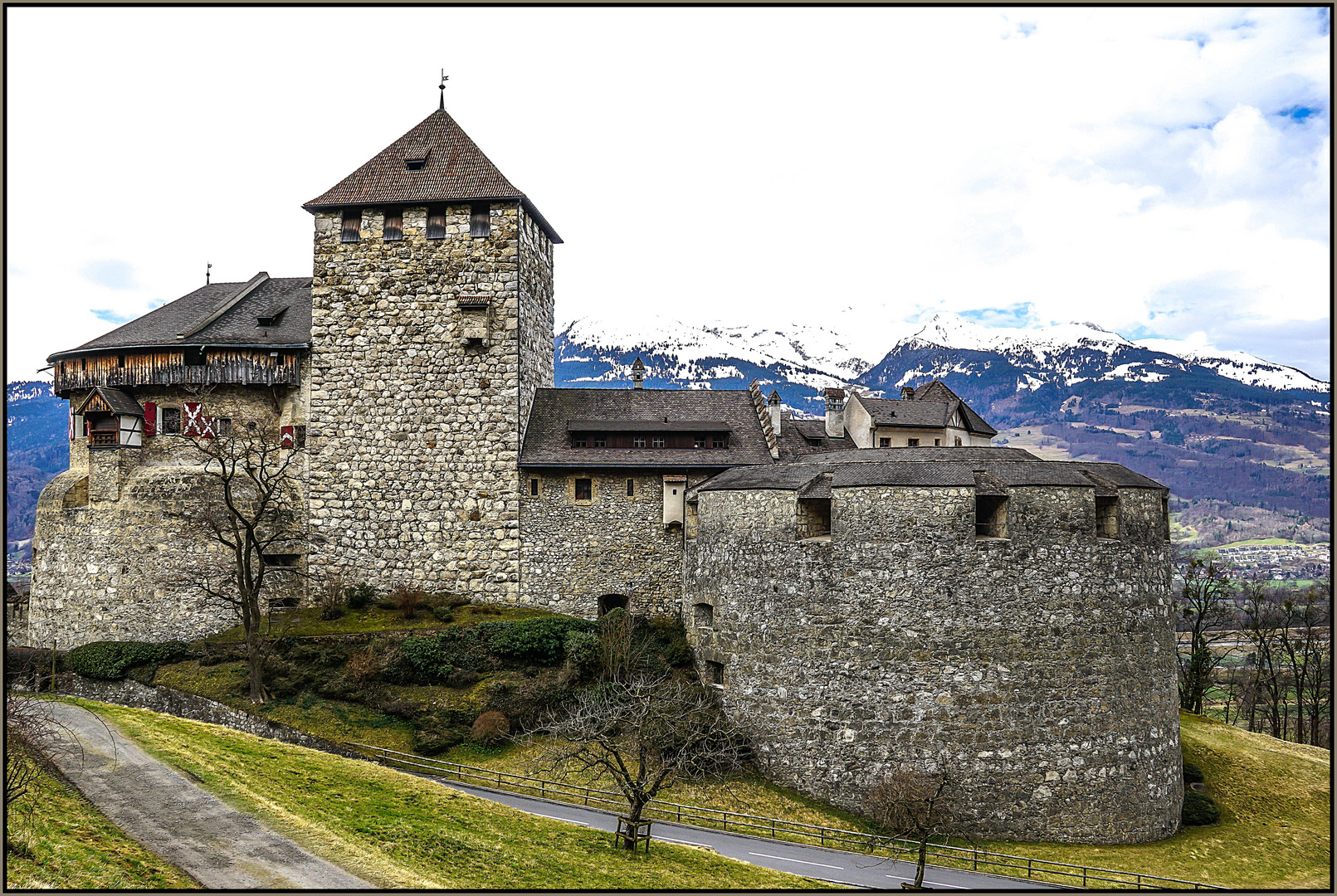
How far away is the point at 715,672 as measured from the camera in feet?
108

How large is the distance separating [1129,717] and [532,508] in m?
23.5

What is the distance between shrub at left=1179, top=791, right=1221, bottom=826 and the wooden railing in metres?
6.33

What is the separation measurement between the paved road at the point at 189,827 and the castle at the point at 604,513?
1635 centimetres

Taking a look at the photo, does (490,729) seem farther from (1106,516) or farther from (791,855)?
(1106,516)

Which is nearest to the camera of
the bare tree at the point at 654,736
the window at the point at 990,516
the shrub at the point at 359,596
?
the bare tree at the point at 654,736

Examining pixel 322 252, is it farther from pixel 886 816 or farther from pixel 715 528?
pixel 886 816

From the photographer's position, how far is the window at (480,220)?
38375 mm

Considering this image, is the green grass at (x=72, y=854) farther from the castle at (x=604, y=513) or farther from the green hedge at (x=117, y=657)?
the castle at (x=604, y=513)

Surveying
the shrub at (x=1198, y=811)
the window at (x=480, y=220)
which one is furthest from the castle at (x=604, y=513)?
the shrub at (x=1198, y=811)

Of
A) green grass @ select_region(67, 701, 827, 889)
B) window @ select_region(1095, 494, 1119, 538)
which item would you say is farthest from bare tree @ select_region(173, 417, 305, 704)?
window @ select_region(1095, 494, 1119, 538)

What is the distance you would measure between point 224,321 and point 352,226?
731 centimetres

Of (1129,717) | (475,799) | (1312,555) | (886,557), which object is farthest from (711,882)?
(1312,555)

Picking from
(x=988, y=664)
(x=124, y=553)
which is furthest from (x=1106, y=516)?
(x=124, y=553)

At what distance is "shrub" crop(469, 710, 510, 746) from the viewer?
29.6 m
